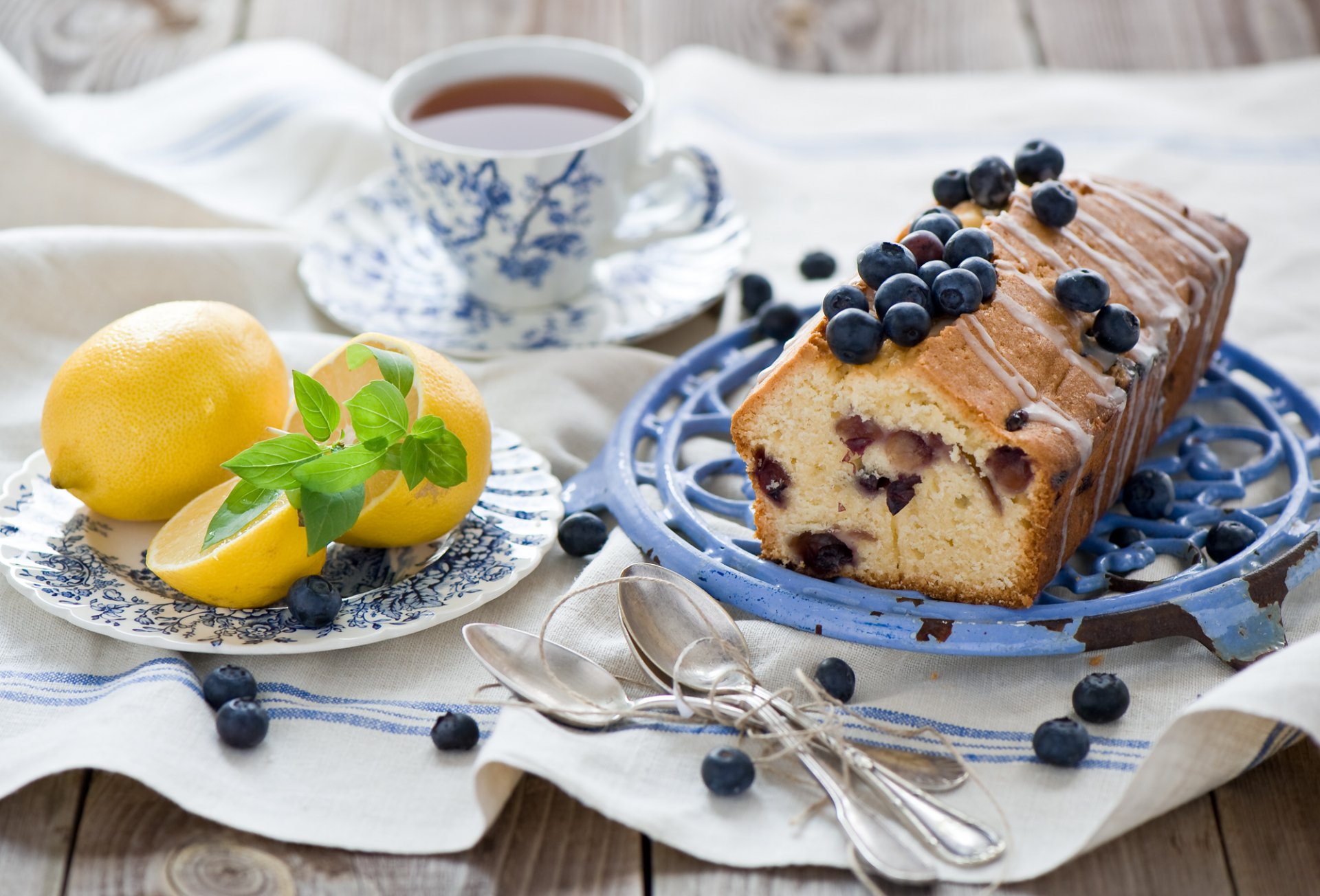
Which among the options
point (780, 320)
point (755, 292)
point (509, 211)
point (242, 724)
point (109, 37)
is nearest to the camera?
point (242, 724)

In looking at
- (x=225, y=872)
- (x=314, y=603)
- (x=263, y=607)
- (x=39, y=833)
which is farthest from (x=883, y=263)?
(x=39, y=833)

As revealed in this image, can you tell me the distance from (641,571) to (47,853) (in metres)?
1.07

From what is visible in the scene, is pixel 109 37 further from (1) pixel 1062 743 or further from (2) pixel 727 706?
(1) pixel 1062 743

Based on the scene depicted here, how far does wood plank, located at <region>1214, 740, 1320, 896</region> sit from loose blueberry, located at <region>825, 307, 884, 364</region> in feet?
3.00

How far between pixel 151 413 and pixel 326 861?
0.96 meters

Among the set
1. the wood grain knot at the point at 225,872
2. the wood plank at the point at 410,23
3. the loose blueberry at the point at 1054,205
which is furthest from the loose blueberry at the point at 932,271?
the wood plank at the point at 410,23

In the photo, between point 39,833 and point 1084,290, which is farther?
point 1084,290

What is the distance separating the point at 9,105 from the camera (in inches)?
143

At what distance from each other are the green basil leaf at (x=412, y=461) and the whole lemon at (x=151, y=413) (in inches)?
16.8

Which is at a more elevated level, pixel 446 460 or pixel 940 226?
pixel 940 226

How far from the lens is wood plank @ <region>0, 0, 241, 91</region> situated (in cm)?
462

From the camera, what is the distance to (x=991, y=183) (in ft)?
9.36

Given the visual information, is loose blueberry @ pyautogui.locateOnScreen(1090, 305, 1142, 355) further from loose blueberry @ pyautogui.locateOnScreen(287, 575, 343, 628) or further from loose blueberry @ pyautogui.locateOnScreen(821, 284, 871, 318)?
loose blueberry @ pyautogui.locateOnScreen(287, 575, 343, 628)

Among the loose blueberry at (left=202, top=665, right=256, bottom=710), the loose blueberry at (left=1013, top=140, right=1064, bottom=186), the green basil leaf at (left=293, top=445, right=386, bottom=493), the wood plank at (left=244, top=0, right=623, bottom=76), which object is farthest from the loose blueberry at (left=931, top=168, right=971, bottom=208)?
the wood plank at (left=244, top=0, right=623, bottom=76)
